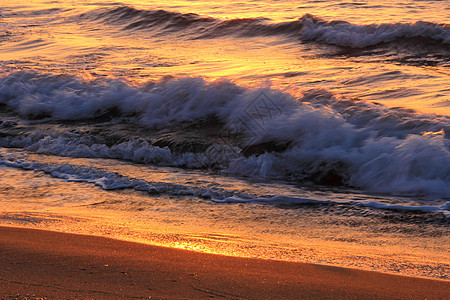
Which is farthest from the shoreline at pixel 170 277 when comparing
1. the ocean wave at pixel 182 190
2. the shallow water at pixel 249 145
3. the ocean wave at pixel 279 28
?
the ocean wave at pixel 279 28

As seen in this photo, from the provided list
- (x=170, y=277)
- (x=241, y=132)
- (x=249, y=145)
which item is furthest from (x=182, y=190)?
(x=170, y=277)

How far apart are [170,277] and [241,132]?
419 centimetres

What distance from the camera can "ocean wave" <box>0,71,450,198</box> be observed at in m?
5.27

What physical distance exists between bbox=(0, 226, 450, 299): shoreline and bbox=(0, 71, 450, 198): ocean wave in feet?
7.42

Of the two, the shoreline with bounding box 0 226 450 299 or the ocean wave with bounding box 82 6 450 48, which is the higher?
the ocean wave with bounding box 82 6 450 48

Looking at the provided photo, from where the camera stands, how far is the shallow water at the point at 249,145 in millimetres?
3803

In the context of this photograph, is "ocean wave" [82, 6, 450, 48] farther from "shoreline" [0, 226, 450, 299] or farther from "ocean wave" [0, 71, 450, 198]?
"shoreline" [0, 226, 450, 299]

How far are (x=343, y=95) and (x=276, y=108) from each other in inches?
51.6

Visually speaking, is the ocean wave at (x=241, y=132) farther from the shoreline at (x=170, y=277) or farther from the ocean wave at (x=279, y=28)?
the ocean wave at (x=279, y=28)

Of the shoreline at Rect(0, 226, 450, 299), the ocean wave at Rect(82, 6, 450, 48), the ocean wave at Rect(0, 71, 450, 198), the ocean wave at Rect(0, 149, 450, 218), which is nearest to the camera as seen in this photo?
the shoreline at Rect(0, 226, 450, 299)

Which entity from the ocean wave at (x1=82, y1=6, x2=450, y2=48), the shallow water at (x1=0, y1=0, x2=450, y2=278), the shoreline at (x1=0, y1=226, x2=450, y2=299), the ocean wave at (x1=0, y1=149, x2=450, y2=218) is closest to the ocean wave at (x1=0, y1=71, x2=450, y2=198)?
the shallow water at (x1=0, y1=0, x2=450, y2=278)

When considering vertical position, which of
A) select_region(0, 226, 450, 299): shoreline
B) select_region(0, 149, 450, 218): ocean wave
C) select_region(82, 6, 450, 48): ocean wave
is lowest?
select_region(0, 149, 450, 218): ocean wave

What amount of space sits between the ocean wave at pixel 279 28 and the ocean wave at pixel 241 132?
5.93 metres

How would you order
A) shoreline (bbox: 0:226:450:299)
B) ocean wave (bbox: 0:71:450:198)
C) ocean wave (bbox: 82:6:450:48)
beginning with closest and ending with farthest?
shoreline (bbox: 0:226:450:299)
ocean wave (bbox: 0:71:450:198)
ocean wave (bbox: 82:6:450:48)
